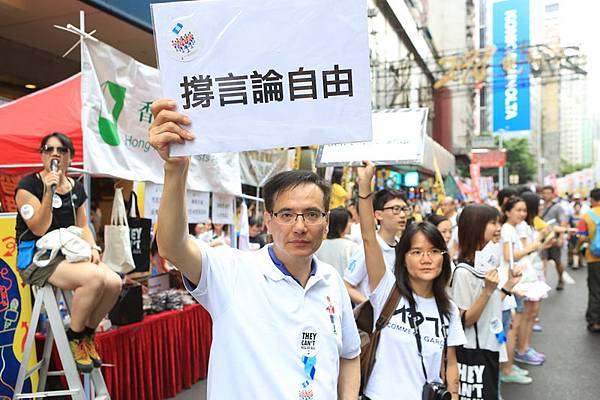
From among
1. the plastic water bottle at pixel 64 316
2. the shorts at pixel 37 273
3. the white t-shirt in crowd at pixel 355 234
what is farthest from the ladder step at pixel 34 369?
the white t-shirt in crowd at pixel 355 234

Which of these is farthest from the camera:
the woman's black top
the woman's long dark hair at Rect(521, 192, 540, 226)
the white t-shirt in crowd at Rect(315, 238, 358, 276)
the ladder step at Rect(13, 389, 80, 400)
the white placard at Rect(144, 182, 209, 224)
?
the woman's long dark hair at Rect(521, 192, 540, 226)

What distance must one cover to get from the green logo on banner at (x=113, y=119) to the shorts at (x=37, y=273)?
1307 mm

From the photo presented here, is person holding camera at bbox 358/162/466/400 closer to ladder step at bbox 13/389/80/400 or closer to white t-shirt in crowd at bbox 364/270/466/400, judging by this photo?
white t-shirt in crowd at bbox 364/270/466/400

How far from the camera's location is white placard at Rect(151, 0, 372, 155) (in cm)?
165

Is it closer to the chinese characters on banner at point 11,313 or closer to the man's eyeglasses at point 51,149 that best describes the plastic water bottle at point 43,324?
the chinese characters on banner at point 11,313

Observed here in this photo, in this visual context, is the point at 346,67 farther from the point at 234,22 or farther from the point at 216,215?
the point at 216,215

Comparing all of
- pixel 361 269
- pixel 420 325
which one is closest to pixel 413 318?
pixel 420 325

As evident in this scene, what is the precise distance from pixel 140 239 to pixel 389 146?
2.55 meters

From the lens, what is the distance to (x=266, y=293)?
1768mm

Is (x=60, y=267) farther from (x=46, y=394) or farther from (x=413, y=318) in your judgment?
(x=413, y=318)

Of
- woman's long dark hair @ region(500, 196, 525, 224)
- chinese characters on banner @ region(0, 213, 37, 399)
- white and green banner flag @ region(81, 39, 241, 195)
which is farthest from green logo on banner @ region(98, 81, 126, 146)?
woman's long dark hair @ region(500, 196, 525, 224)

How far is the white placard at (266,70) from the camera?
165cm

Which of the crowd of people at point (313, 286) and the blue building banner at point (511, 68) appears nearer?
the crowd of people at point (313, 286)

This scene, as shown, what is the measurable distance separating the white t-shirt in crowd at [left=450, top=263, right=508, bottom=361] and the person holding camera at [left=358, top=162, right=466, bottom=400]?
0.83m
